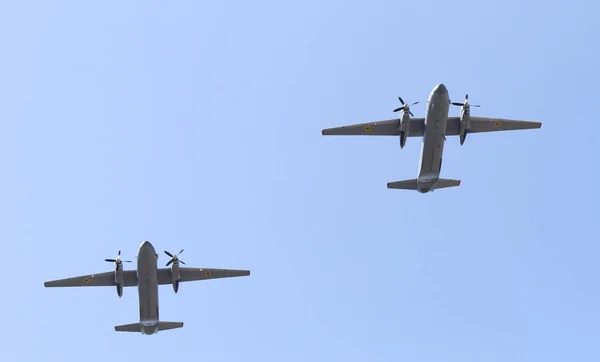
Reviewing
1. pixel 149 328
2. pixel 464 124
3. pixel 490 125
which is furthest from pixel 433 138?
pixel 149 328

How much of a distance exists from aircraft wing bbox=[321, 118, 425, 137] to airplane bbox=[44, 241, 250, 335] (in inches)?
659

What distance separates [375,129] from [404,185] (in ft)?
21.0

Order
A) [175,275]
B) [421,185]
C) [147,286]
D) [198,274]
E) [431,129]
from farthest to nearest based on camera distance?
[198,274] < [421,185] < [175,275] < [147,286] < [431,129]

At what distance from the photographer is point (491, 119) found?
10200 centimetres

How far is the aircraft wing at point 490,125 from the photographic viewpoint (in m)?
101

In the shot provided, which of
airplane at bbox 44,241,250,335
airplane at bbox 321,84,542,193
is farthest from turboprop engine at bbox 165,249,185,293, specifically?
airplane at bbox 321,84,542,193

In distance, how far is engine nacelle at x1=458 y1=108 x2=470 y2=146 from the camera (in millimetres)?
99875

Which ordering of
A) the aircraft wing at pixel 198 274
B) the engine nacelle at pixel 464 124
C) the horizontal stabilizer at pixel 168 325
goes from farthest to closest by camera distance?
the aircraft wing at pixel 198 274
the horizontal stabilizer at pixel 168 325
the engine nacelle at pixel 464 124

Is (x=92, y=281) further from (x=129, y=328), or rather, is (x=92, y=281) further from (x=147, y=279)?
(x=147, y=279)

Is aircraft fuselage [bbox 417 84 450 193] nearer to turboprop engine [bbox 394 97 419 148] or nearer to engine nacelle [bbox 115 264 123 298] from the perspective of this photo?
turboprop engine [bbox 394 97 419 148]

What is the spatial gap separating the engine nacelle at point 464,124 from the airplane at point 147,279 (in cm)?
2518

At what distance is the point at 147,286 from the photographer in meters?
98.1

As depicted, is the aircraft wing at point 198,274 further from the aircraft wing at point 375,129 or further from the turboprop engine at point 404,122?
the turboprop engine at point 404,122

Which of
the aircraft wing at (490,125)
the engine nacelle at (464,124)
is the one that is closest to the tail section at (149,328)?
the aircraft wing at (490,125)
